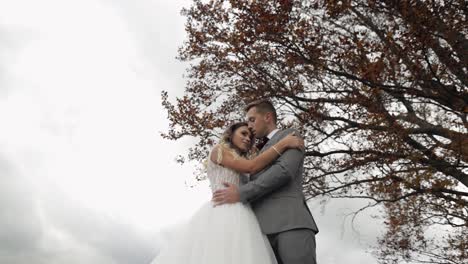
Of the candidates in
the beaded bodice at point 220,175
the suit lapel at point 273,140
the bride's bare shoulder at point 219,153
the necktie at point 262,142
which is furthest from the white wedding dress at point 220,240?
the necktie at point 262,142

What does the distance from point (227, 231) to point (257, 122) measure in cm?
95

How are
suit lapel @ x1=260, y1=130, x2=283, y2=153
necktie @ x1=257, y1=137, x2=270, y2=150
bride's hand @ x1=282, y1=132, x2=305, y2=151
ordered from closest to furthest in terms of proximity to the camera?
1. bride's hand @ x1=282, y1=132, x2=305, y2=151
2. suit lapel @ x1=260, y1=130, x2=283, y2=153
3. necktie @ x1=257, y1=137, x2=270, y2=150

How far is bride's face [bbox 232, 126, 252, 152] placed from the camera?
392cm

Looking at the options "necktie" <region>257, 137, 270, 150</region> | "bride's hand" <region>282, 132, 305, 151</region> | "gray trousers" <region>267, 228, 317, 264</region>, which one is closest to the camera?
"gray trousers" <region>267, 228, 317, 264</region>

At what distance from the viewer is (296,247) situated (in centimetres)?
321

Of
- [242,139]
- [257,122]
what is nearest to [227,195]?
[242,139]

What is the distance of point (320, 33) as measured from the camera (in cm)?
865

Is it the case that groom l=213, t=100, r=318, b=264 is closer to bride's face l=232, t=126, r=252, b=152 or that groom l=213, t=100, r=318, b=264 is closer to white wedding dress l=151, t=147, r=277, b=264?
white wedding dress l=151, t=147, r=277, b=264

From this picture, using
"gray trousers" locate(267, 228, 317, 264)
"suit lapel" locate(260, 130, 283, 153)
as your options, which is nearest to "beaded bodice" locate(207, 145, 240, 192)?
"suit lapel" locate(260, 130, 283, 153)

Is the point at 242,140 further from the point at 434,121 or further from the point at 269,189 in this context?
the point at 434,121

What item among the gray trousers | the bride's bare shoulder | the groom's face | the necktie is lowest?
the gray trousers

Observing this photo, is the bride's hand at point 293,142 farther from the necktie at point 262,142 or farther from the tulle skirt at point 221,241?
the tulle skirt at point 221,241

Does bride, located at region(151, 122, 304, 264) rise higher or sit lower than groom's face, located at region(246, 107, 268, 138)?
lower

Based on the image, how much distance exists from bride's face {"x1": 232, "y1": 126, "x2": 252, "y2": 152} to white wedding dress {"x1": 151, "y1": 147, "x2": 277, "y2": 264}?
0.58 m
